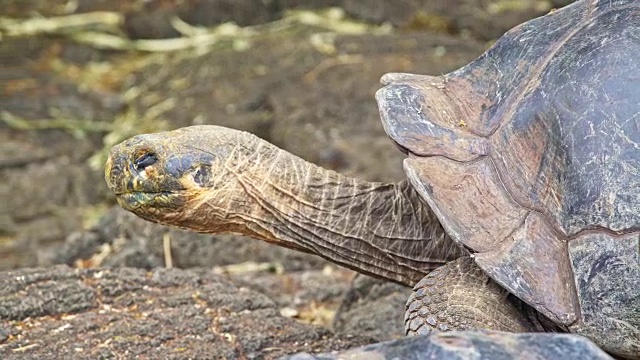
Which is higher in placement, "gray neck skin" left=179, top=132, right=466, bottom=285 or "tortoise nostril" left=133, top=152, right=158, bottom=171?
"tortoise nostril" left=133, top=152, right=158, bottom=171

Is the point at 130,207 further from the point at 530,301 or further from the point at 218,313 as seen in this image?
the point at 530,301

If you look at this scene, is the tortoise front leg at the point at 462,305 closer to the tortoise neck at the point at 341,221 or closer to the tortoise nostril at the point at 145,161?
the tortoise neck at the point at 341,221

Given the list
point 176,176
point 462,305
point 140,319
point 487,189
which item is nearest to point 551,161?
point 487,189

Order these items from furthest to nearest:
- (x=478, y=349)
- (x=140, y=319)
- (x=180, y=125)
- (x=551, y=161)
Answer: (x=180, y=125) → (x=140, y=319) → (x=551, y=161) → (x=478, y=349)

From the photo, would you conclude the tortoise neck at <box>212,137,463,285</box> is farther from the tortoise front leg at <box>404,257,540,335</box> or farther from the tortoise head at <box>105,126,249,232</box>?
the tortoise front leg at <box>404,257,540,335</box>

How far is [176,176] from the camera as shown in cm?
315

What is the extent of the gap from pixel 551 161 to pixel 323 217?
88 cm

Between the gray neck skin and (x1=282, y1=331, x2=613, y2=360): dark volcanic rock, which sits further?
the gray neck skin

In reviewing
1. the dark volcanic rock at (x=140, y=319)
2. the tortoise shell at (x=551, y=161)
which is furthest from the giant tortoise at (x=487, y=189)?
the dark volcanic rock at (x=140, y=319)

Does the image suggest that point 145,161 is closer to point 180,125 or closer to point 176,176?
point 176,176

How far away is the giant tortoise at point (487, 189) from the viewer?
2639 mm

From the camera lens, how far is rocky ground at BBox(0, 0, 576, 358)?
3.42 m

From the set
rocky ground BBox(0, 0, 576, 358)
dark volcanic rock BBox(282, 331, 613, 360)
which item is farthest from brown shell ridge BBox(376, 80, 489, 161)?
dark volcanic rock BBox(282, 331, 613, 360)

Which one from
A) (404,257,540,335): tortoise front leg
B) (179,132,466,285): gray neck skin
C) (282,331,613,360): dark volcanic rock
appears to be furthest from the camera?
(179,132,466,285): gray neck skin
